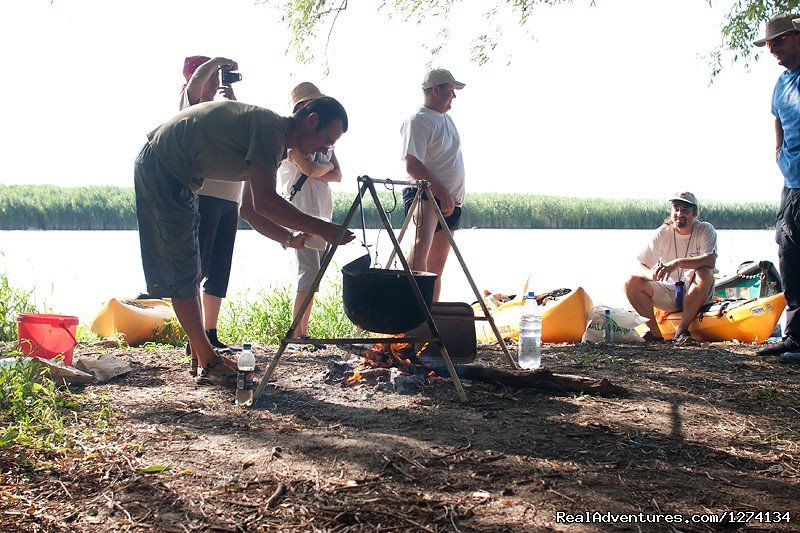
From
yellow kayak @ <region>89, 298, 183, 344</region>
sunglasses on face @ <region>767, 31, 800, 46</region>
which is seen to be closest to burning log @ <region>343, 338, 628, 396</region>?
yellow kayak @ <region>89, 298, 183, 344</region>

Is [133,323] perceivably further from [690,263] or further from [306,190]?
[690,263]

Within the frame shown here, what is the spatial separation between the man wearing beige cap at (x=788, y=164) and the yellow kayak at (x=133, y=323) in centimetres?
478

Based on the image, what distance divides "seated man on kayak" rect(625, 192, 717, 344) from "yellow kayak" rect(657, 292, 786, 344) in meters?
0.12

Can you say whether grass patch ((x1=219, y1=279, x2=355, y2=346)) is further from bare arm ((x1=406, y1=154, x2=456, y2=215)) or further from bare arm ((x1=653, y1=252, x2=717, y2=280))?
bare arm ((x1=653, y1=252, x2=717, y2=280))

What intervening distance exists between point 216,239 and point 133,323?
1.78 m

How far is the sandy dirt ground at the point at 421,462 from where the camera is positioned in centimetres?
247

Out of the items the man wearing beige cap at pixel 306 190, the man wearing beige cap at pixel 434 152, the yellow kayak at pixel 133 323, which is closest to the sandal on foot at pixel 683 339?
the man wearing beige cap at pixel 434 152

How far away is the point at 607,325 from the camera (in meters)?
6.43

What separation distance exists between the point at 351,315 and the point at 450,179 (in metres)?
2.18

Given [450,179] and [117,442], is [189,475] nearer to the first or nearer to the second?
[117,442]

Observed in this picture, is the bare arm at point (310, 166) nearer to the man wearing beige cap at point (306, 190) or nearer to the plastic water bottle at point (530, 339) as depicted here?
the man wearing beige cap at point (306, 190)

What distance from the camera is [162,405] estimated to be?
3.91 meters

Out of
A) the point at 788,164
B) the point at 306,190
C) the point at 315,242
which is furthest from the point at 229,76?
the point at 788,164

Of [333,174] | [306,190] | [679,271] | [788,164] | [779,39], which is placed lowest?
[679,271]
